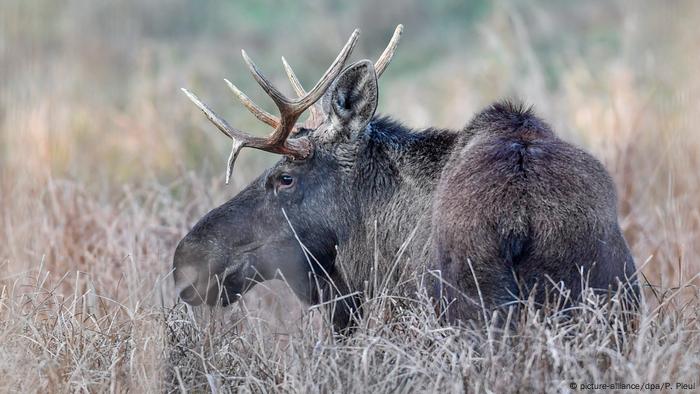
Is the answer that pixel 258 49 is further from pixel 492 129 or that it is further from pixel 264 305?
pixel 492 129

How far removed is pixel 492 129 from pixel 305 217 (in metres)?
0.93

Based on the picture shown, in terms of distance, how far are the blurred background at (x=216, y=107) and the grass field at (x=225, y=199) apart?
26 millimetres

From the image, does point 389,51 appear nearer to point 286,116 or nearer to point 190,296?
point 286,116

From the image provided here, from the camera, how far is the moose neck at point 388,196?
15.4ft

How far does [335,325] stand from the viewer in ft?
16.1

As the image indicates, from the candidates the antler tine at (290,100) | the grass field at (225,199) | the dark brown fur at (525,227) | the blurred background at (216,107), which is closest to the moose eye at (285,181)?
the antler tine at (290,100)

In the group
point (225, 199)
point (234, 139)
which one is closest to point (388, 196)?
point (234, 139)

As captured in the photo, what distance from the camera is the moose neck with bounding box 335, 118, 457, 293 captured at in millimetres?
4707

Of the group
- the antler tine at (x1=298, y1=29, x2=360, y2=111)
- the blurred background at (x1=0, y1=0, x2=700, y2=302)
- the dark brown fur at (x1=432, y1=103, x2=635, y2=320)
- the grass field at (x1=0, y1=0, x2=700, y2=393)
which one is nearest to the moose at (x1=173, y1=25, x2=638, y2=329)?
the antler tine at (x1=298, y1=29, x2=360, y2=111)

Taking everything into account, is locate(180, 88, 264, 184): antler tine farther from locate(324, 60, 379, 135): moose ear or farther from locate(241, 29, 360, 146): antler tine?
locate(324, 60, 379, 135): moose ear

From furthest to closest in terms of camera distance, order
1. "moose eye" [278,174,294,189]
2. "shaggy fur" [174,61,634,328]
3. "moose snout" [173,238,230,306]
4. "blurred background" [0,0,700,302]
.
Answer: "blurred background" [0,0,700,302]
"moose eye" [278,174,294,189]
"moose snout" [173,238,230,306]
"shaggy fur" [174,61,634,328]

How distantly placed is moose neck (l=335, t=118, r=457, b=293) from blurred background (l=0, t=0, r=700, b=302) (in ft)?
3.30

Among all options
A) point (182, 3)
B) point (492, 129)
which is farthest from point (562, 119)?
point (182, 3)

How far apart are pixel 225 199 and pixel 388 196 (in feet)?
7.11
